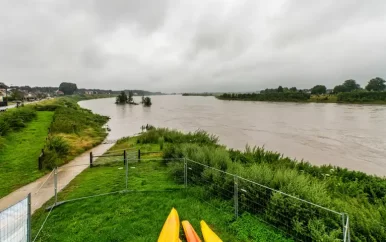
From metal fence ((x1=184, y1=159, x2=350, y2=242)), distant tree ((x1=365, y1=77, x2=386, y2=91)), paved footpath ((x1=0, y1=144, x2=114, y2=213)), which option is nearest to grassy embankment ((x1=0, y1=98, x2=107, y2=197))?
paved footpath ((x1=0, y1=144, x2=114, y2=213))

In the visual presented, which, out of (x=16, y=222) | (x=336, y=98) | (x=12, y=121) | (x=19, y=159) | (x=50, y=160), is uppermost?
(x=336, y=98)

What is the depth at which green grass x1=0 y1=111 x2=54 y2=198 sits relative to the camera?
1036 cm

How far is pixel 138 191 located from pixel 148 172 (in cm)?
269

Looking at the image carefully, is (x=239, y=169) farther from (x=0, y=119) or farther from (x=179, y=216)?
(x=0, y=119)

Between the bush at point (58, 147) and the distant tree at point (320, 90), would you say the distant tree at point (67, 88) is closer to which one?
the distant tree at point (320, 90)

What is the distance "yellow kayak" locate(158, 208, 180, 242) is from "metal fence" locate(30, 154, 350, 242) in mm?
1580

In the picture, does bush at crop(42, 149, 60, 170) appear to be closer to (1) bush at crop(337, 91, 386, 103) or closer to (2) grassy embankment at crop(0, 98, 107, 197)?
(2) grassy embankment at crop(0, 98, 107, 197)

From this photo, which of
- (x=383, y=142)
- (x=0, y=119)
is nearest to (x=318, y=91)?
(x=383, y=142)

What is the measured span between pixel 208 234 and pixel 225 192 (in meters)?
2.24

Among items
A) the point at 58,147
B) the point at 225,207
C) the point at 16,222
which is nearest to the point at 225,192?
the point at 225,207

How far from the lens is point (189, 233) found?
18.1 ft

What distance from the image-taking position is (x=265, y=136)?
30312 millimetres

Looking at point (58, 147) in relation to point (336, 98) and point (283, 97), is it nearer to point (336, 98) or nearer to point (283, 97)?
point (336, 98)

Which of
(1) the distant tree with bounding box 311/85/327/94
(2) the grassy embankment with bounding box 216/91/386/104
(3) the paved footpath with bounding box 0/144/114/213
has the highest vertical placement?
(1) the distant tree with bounding box 311/85/327/94
